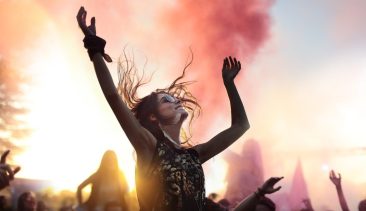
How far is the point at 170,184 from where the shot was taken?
2.85 metres

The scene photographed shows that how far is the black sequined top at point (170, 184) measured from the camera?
9.32ft

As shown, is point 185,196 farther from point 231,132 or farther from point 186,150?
point 231,132

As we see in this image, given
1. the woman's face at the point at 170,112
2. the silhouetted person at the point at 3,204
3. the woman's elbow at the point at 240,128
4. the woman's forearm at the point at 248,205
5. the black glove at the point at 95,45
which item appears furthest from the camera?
the silhouetted person at the point at 3,204

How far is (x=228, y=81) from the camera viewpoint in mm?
3674

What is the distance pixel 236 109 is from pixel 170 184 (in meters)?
1.06

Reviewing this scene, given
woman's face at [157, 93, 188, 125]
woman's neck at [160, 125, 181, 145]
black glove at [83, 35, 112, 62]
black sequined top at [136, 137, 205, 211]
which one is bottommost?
black sequined top at [136, 137, 205, 211]

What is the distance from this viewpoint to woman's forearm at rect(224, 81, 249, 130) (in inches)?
142

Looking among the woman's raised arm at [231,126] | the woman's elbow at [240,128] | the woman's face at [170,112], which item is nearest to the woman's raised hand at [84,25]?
the woman's face at [170,112]

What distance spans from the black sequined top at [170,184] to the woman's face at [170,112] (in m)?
0.35

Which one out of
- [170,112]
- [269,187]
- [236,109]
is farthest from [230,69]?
[269,187]

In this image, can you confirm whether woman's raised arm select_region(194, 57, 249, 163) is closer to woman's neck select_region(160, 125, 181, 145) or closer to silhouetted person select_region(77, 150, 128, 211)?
woman's neck select_region(160, 125, 181, 145)

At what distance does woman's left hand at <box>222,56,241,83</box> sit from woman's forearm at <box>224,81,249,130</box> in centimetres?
4

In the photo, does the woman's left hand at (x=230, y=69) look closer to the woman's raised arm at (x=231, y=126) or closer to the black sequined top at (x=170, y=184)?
the woman's raised arm at (x=231, y=126)

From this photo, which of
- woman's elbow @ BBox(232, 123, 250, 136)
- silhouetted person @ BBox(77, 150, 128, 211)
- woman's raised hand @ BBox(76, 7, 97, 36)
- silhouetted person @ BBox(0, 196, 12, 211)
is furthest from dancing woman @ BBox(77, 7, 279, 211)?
silhouetted person @ BBox(0, 196, 12, 211)
